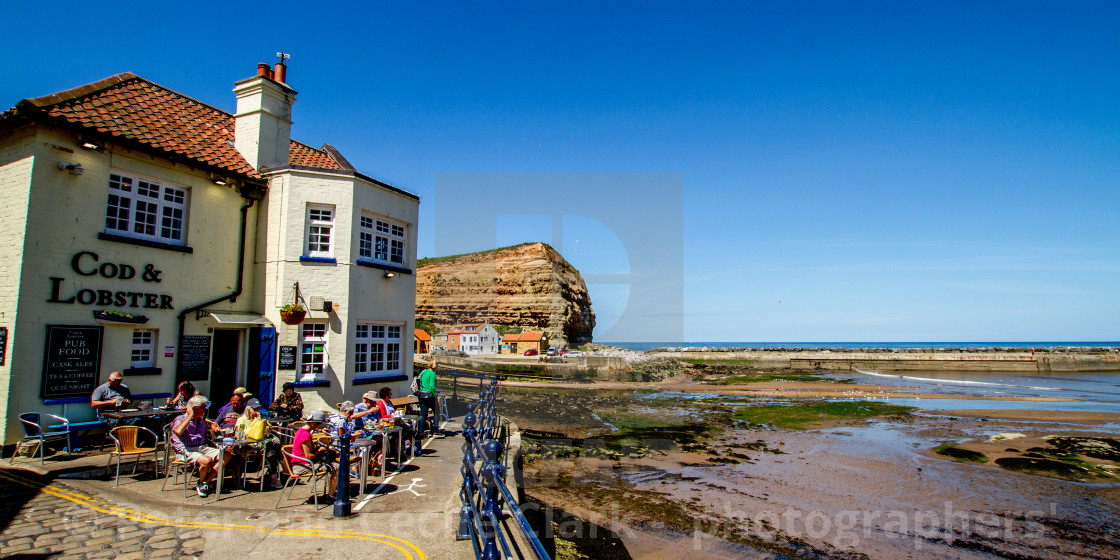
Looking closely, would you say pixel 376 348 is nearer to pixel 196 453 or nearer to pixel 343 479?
pixel 196 453

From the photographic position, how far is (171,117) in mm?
11992

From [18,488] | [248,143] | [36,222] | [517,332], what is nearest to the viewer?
[18,488]

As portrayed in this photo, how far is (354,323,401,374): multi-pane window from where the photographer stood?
1256 cm

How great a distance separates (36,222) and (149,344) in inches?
109

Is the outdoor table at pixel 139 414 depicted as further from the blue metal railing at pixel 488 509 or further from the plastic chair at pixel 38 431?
the blue metal railing at pixel 488 509

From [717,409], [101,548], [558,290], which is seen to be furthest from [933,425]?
[558,290]

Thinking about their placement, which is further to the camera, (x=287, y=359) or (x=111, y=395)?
(x=287, y=359)

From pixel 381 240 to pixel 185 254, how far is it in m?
4.13

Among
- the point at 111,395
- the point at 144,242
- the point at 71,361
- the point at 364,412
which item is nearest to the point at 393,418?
the point at 364,412

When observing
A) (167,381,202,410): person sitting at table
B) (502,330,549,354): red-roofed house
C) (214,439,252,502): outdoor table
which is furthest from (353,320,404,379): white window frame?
(502,330,549,354): red-roofed house

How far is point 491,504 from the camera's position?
4.06m

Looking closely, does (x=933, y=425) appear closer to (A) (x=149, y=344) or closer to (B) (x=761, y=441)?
(B) (x=761, y=441)

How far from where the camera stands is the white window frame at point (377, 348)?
1255 centimetres

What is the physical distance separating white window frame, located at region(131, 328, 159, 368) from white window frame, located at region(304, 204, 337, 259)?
3.31 meters
